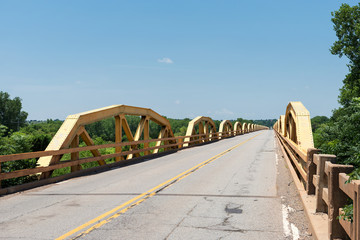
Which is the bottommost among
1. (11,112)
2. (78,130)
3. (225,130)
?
(78,130)

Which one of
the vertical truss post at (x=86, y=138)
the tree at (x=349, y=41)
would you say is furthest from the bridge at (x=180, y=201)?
the tree at (x=349, y=41)

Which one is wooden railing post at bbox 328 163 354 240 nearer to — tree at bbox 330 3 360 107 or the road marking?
the road marking

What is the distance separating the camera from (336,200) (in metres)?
4.21

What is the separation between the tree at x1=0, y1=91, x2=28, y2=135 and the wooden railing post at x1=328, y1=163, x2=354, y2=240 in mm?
118316

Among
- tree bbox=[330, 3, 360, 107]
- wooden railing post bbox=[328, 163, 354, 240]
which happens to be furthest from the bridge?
tree bbox=[330, 3, 360, 107]

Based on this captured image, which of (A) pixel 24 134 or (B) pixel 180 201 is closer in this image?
(B) pixel 180 201

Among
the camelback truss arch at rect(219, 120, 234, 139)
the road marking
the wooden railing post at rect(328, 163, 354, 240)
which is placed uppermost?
the camelback truss arch at rect(219, 120, 234, 139)

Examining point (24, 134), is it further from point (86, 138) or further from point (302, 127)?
point (302, 127)

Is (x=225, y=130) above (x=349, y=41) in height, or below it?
below

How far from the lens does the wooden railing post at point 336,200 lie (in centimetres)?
420

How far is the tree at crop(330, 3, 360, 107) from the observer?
30998mm

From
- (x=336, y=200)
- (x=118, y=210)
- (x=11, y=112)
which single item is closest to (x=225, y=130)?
(x=118, y=210)

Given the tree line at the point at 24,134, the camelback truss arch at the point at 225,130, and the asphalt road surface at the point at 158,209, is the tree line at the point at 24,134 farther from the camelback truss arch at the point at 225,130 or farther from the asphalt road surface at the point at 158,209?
the camelback truss arch at the point at 225,130

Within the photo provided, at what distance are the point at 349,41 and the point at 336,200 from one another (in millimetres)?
32173
